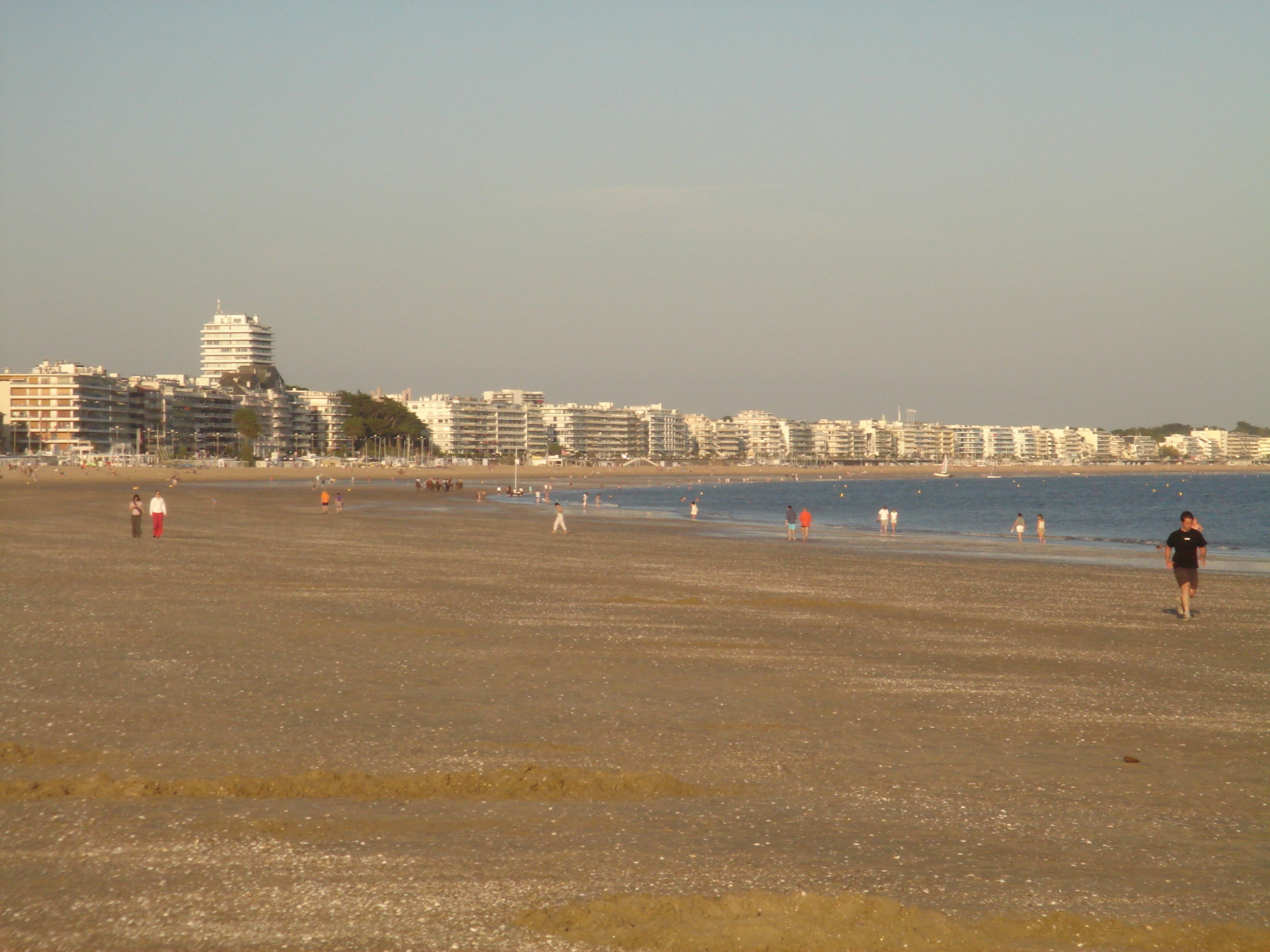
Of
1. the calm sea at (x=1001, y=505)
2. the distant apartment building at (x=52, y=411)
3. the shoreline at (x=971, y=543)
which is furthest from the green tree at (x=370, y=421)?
the shoreline at (x=971, y=543)

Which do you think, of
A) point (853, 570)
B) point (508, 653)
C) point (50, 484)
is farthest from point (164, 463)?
point (508, 653)

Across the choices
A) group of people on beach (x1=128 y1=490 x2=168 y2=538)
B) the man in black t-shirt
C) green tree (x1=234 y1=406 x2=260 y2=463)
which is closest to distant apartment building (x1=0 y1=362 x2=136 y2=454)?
green tree (x1=234 y1=406 x2=260 y2=463)

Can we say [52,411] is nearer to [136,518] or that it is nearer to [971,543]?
[136,518]

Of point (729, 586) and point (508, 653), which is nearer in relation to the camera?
point (508, 653)

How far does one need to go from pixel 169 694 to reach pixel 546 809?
493 cm

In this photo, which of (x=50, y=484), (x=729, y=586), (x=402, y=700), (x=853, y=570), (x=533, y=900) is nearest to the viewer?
(x=533, y=900)

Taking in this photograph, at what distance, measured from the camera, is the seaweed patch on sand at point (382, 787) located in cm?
726

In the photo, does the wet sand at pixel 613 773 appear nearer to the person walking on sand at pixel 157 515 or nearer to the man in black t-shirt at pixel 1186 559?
the man in black t-shirt at pixel 1186 559

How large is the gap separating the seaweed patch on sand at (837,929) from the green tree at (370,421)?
192 m

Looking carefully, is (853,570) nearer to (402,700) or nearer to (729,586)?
(729,586)

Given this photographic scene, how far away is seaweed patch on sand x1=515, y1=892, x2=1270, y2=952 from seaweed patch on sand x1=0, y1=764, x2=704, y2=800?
1949mm

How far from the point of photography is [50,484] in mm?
90000

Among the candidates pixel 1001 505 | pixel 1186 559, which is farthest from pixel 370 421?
pixel 1186 559

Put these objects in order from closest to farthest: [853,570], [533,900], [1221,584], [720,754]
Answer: [533,900] → [720,754] → [1221,584] → [853,570]
